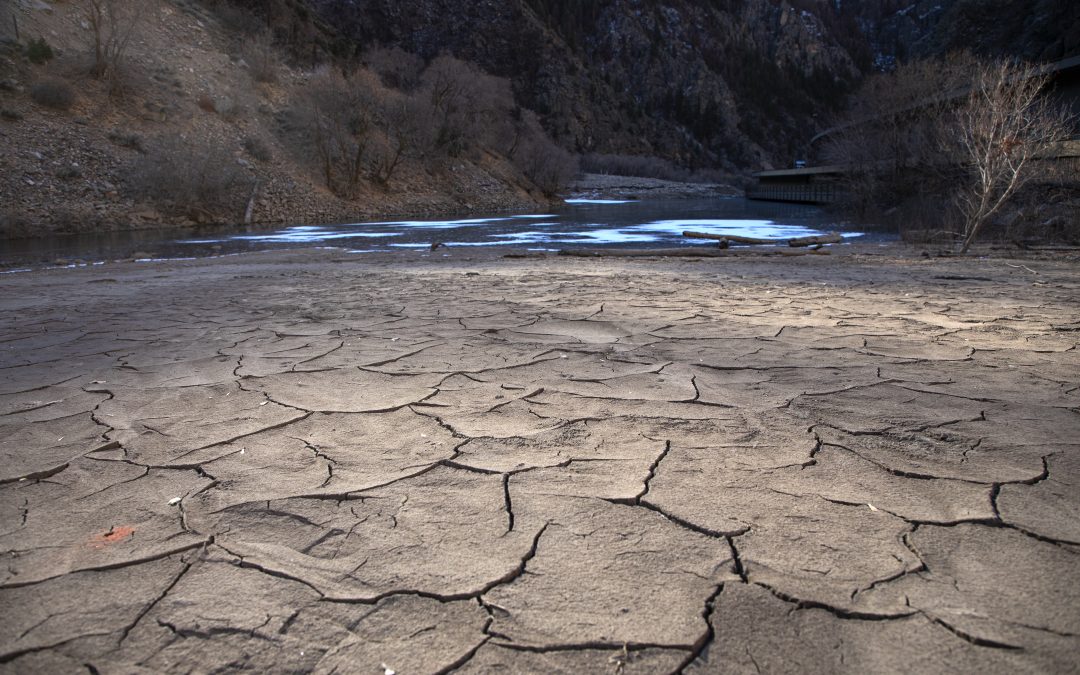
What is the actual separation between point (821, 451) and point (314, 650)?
1993 mm

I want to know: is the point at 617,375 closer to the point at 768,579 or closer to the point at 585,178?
the point at 768,579

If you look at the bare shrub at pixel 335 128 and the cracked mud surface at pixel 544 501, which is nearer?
the cracked mud surface at pixel 544 501

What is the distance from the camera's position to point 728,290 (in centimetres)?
710

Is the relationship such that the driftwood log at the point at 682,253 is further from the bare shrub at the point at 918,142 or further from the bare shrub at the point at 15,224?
the bare shrub at the point at 15,224

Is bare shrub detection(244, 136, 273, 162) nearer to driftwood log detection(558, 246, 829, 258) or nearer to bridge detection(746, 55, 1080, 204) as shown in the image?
driftwood log detection(558, 246, 829, 258)

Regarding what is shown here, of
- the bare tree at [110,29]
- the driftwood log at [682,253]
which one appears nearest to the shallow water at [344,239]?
the driftwood log at [682,253]

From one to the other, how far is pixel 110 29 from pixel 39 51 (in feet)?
13.7

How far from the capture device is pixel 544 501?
224 cm

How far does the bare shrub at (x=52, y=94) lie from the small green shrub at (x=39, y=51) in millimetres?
1596

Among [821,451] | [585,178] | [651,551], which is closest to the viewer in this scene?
[651,551]

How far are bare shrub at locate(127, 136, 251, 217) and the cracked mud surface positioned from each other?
20333 millimetres

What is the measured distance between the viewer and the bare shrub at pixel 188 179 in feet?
72.9

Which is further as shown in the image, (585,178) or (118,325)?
(585,178)

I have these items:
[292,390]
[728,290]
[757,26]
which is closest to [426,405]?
[292,390]
